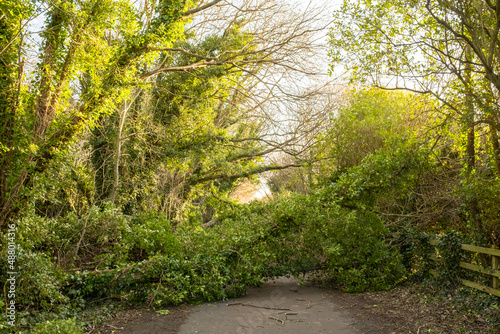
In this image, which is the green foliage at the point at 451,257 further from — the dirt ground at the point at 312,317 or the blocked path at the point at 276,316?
the blocked path at the point at 276,316

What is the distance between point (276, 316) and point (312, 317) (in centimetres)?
→ 72

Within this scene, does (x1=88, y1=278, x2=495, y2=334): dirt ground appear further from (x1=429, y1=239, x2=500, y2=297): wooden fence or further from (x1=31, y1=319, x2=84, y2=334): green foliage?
(x1=31, y1=319, x2=84, y2=334): green foliage

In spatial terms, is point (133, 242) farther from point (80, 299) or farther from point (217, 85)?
point (217, 85)

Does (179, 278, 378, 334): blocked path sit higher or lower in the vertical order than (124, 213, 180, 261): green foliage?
lower

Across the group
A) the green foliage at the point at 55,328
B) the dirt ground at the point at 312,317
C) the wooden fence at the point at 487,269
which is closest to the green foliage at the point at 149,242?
the dirt ground at the point at 312,317

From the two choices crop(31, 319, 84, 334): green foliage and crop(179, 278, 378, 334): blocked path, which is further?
crop(179, 278, 378, 334): blocked path

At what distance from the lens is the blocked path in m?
6.98

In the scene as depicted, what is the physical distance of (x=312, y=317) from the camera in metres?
7.74

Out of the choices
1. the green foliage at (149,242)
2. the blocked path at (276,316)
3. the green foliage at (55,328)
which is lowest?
the blocked path at (276,316)

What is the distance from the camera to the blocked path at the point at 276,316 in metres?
6.98

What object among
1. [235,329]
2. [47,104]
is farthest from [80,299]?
[47,104]

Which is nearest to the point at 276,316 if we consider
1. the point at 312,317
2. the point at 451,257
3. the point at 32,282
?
the point at 312,317

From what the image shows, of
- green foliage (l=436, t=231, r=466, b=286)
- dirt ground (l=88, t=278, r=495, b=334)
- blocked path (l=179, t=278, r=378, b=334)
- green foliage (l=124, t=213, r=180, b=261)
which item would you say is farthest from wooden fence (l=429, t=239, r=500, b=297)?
green foliage (l=124, t=213, r=180, b=261)

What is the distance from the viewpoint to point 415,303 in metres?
8.12
